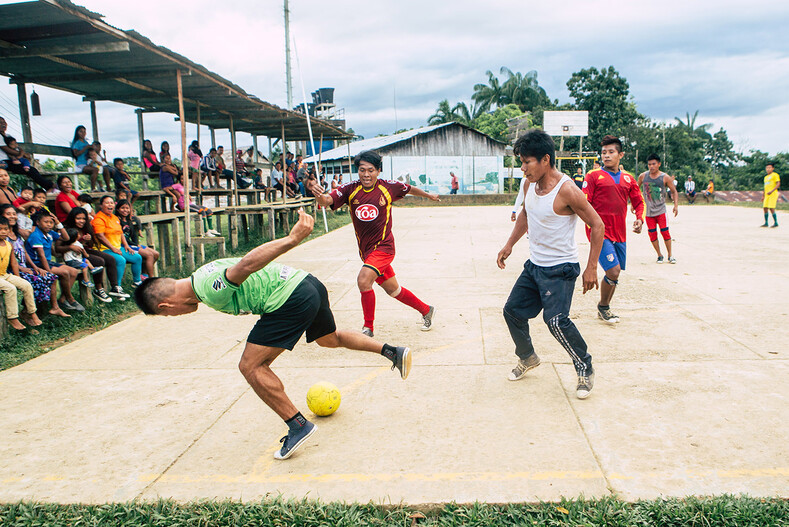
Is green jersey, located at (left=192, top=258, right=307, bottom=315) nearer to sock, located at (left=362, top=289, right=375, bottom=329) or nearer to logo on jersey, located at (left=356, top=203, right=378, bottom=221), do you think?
sock, located at (left=362, top=289, right=375, bottom=329)

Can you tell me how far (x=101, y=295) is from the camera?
7.52m

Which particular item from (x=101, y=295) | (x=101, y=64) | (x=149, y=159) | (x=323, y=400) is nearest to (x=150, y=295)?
(x=323, y=400)

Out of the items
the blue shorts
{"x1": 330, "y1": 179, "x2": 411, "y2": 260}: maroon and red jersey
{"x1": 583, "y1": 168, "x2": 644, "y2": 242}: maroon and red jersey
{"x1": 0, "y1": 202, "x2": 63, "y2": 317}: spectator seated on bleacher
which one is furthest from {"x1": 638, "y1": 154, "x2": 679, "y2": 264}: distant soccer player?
{"x1": 0, "y1": 202, "x2": 63, "y2": 317}: spectator seated on bleacher

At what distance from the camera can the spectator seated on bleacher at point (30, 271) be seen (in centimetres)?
630

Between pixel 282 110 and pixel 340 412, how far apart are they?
12.3 metres

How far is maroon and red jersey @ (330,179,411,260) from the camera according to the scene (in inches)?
223

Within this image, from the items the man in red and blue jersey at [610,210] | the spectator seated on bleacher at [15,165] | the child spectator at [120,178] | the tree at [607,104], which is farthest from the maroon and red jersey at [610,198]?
the tree at [607,104]

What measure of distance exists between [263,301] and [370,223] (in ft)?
8.21

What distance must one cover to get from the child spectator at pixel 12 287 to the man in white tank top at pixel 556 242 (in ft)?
17.5

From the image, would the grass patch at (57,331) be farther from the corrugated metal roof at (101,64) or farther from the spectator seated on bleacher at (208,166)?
the spectator seated on bleacher at (208,166)

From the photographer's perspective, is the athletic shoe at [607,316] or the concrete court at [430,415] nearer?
the concrete court at [430,415]

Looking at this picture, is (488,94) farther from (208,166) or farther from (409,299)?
(409,299)

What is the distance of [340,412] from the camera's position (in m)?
3.94

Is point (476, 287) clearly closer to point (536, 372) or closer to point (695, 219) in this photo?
point (536, 372)
